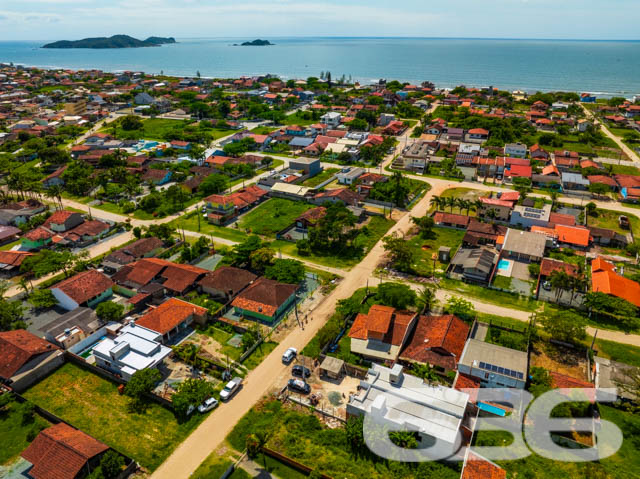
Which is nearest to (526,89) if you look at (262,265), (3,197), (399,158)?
(399,158)

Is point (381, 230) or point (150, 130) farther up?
point (150, 130)

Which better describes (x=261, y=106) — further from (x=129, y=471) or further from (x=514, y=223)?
(x=129, y=471)

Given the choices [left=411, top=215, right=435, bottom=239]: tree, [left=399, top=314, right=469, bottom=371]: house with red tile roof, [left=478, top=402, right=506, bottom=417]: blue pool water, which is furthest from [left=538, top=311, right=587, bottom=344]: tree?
[left=411, top=215, right=435, bottom=239]: tree

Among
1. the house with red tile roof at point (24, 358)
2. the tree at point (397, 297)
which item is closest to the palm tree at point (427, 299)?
the tree at point (397, 297)

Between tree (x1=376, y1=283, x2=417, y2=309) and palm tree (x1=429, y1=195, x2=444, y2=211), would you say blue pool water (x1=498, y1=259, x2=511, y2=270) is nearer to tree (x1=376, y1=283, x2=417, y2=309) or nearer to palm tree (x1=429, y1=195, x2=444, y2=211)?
tree (x1=376, y1=283, x2=417, y2=309)

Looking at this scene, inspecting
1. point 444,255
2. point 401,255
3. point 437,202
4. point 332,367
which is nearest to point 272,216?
point 401,255
